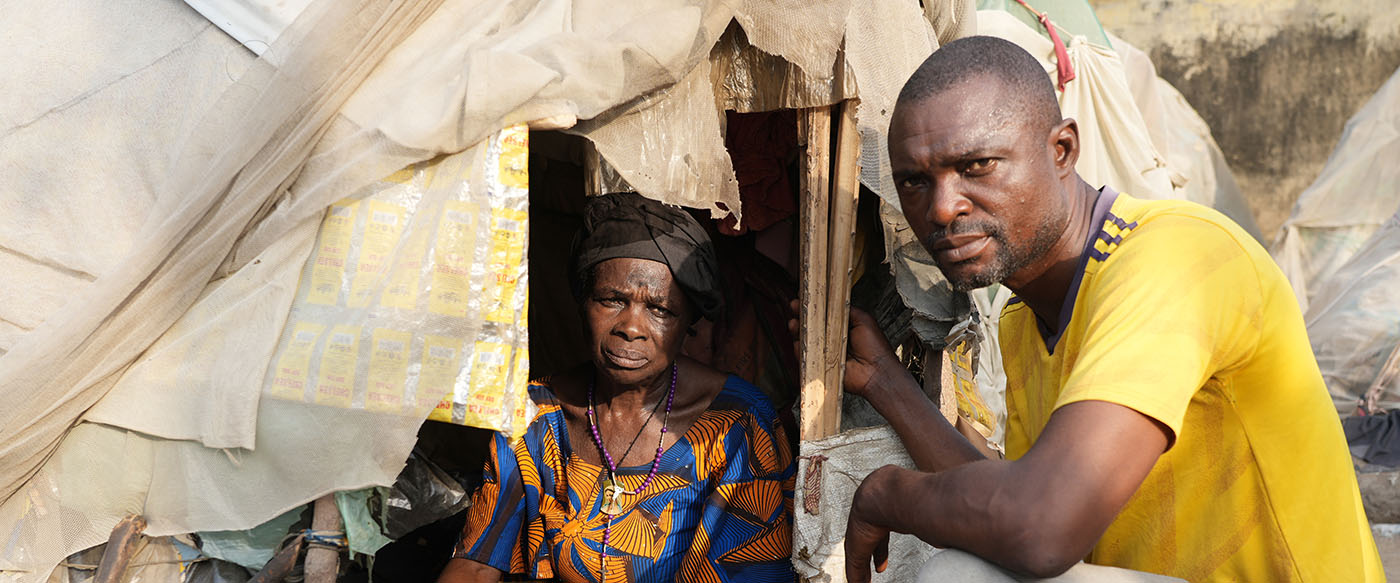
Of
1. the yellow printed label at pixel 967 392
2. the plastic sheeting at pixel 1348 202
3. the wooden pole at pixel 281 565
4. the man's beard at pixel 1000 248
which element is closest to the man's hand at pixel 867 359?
the yellow printed label at pixel 967 392

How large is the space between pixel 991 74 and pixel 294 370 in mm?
1615

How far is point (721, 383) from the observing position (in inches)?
131

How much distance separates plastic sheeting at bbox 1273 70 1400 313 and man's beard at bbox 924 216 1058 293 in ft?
20.0

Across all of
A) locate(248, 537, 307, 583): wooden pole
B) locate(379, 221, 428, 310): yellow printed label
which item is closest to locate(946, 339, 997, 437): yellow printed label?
locate(379, 221, 428, 310): yellow printed label

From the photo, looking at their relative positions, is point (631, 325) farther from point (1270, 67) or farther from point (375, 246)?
point (1270, 67)

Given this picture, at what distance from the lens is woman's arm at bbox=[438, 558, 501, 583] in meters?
3.00

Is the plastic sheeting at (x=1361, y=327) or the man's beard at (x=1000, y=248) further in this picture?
the plastic sheeting at (x=1361, y=327)

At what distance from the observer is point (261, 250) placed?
8.22 ft

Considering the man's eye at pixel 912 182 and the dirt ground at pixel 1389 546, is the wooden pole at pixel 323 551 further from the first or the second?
the dirt ground at pixel 1389 546

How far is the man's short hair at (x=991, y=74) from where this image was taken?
203 cm

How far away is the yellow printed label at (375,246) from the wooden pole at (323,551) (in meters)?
0.52

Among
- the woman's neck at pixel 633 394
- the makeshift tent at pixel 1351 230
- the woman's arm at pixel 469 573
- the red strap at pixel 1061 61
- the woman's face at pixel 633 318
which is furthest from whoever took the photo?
the makeshift tent at pixel 1351 230

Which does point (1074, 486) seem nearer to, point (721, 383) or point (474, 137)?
point (474, 137)

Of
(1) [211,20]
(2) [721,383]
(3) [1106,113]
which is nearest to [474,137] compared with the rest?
(1) [211,20]
